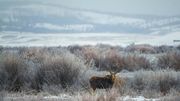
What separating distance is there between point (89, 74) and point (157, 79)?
279cm

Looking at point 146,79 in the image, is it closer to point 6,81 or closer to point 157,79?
point 157,79

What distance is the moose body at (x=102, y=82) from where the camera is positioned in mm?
16406

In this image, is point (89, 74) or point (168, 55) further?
point (168, 55)

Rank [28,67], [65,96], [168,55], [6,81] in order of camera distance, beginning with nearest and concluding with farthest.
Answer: [65,96]
[6,81]
[28,67]
[168,55]

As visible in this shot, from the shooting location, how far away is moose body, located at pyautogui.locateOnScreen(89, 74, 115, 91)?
53.8 ft

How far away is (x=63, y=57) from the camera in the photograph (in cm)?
1950

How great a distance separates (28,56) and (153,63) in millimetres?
7139

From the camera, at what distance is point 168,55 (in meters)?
28.0

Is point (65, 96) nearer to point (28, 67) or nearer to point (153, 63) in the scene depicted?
point (28, 67)

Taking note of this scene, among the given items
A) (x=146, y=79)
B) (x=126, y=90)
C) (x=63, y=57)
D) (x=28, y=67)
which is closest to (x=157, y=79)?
(x=146, y=79)

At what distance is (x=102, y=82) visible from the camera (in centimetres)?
1648

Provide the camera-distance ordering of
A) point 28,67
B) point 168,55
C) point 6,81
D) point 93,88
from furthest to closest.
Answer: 1. point 168,55
2. point 28,67
3. point 6,81
4. point 93,88

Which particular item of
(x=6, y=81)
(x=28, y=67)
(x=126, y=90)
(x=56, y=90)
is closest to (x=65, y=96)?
(x=56, y=90)

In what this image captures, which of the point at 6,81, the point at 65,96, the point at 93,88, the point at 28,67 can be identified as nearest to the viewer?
the point at 65,96
